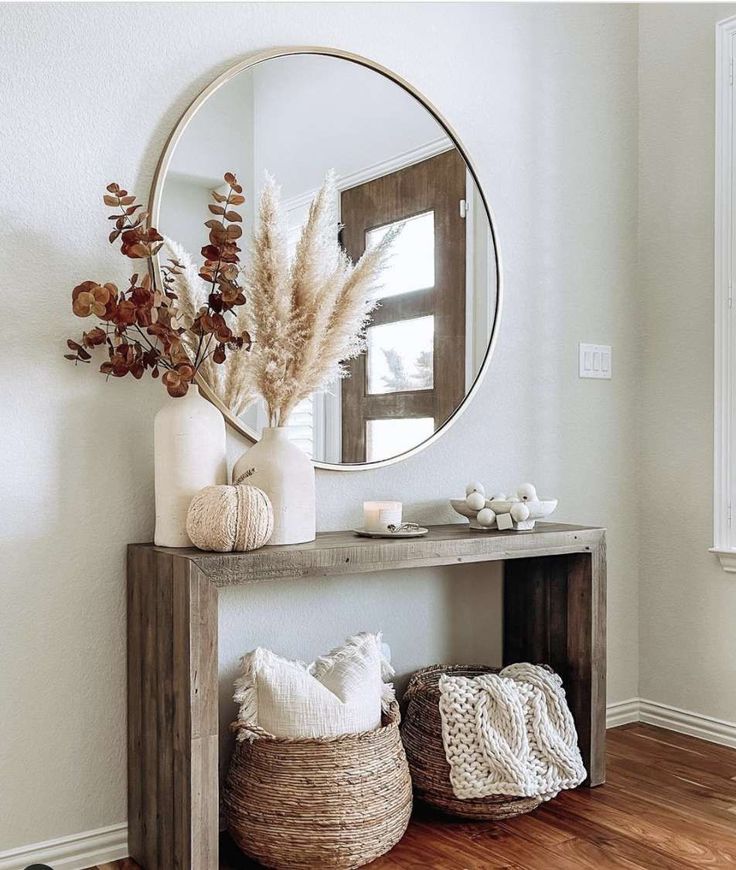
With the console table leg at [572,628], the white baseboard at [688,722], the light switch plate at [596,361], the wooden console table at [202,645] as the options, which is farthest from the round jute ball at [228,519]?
the white baseboard at [688,722]

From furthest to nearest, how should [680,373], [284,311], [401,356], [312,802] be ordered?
1. [680,373]
2. [401,356]
3. [284,311]
4. [312,802]

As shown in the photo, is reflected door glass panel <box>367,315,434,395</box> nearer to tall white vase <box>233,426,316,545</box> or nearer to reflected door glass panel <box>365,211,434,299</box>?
reflected door glass panel <box>365,211,434,299</box>

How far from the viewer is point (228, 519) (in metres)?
1.64

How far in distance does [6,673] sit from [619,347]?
75.5 inches

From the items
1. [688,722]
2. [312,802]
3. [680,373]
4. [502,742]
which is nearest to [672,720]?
[688,722]

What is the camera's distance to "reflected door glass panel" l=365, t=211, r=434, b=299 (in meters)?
2.17

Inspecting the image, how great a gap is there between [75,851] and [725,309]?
212cm

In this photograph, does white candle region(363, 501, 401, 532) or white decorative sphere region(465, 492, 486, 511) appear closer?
white candle region(363, 501, 401, 532)

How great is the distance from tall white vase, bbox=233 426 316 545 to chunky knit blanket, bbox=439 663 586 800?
20.5 inches

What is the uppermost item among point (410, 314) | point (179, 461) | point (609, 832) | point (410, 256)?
point (410, 256)

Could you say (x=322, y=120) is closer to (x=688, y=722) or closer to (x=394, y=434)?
(x=394, y=434)

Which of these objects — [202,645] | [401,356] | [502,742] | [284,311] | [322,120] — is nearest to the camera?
[202,645]

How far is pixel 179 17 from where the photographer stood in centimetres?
192

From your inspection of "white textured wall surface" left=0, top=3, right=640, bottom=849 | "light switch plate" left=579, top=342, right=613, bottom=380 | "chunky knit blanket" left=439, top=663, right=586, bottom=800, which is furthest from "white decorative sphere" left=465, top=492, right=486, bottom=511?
Result: "light switch plate" left=579, top=342, right=613, bottom=380
